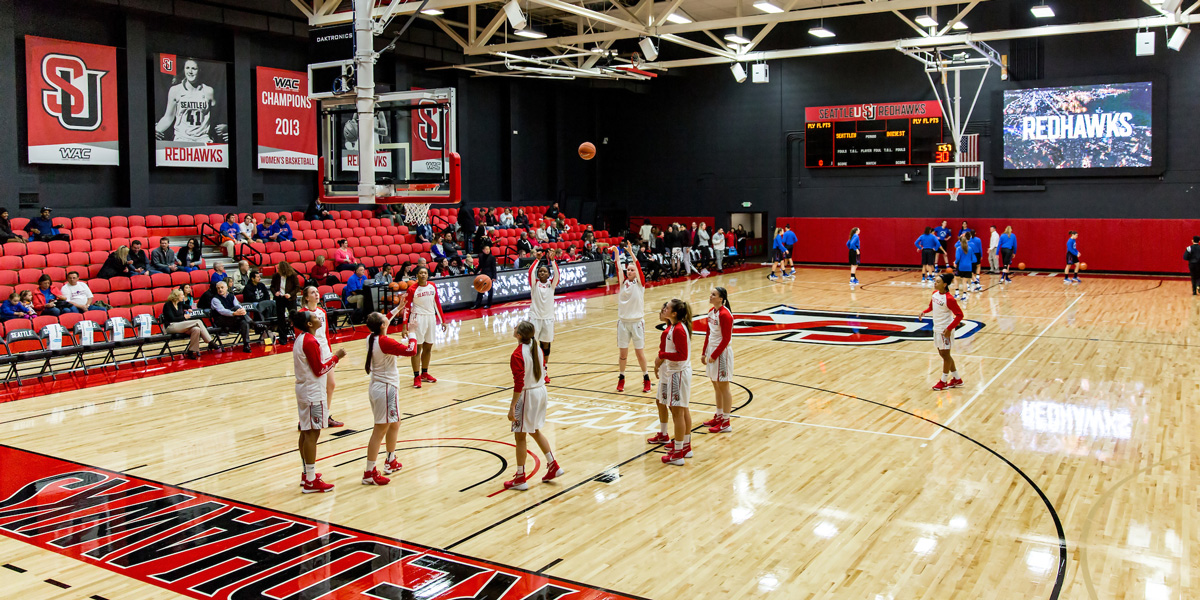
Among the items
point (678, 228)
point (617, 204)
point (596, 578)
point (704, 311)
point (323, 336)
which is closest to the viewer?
point (596, 578)

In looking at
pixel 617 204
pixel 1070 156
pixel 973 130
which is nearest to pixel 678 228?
pixel 617 204

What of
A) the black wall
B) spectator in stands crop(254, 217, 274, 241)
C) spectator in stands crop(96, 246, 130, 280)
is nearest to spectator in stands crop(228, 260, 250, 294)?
spectator in stands crop(96, 246, 130, 280)

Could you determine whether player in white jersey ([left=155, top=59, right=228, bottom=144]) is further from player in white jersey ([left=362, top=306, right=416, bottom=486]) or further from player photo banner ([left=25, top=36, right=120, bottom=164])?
player in white jersey ([left=362, top=306, right=416, bottom=486])

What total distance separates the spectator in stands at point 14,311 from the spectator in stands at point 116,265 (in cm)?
215

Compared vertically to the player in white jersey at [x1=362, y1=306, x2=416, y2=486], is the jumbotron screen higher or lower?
higher

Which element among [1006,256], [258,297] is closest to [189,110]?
[258,297]

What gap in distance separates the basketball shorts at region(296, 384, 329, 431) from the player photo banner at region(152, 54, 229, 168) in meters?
14.9

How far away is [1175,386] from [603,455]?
789 cm

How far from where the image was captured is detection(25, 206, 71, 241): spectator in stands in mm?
16406

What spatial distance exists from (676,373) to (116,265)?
1213 centimetres

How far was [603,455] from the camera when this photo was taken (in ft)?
28.4

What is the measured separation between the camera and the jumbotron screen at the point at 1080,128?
26.0 metres

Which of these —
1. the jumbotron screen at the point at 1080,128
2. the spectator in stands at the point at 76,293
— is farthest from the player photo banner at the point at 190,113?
the jumbotron screen at the point at 1080,128

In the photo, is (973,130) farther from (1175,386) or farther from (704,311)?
(1175,386)
